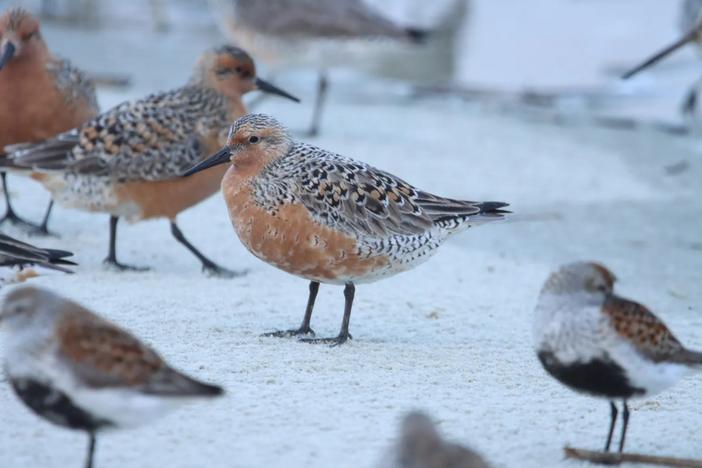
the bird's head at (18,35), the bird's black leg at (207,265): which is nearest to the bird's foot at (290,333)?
the bird's black leg at (207,265)

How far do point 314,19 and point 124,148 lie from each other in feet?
18.5

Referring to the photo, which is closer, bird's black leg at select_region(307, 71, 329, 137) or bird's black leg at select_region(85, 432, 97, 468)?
bird's black leg at select_region(85, 432, 97, 468)

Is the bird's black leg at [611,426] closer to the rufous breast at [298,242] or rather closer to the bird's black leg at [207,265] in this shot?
the rufous breast at [298,242]

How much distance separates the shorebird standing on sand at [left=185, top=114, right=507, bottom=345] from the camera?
586 centimetres

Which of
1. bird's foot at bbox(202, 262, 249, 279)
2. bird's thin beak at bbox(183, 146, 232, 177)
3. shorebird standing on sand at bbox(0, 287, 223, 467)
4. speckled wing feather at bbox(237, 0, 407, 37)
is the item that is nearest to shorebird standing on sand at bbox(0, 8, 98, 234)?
bird's foot at bbox(202, 262, 249, 279)

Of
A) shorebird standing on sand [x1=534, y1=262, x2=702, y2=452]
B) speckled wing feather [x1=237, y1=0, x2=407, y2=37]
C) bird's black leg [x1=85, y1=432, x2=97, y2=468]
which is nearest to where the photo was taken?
bird's black leg [x1=85, y1=432, x2=97, y2=468]

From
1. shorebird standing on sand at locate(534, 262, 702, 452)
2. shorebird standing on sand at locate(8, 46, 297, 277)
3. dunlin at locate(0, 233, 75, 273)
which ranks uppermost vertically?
shorebird standing on sand at locate(8, 46, 297, 277)

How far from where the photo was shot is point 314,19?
12484 mm

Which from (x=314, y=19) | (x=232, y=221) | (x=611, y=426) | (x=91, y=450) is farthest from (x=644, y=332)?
(x=314, y=19)

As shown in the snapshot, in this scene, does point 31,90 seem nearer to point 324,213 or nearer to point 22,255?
point 324,213

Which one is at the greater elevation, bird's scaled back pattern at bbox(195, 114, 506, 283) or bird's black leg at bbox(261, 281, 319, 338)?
bird's scaled back pattern at bbox(195, 114, 506, 283)

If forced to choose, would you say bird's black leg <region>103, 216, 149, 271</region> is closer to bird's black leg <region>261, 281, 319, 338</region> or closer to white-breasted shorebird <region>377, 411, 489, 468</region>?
bird's black leg <region>261, 281, 319, 338</region>

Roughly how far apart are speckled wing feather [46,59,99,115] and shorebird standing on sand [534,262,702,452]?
4507mm

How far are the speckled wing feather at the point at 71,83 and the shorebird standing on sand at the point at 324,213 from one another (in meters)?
2.09
